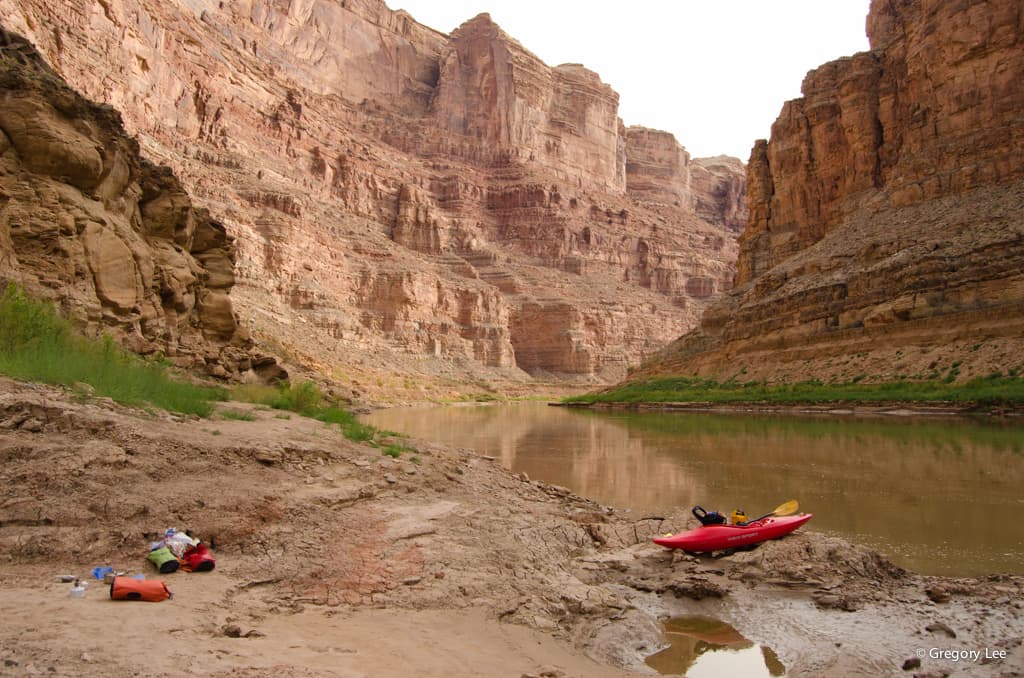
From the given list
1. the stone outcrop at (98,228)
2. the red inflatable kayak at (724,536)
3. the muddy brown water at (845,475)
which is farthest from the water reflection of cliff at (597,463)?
the stone outcrop at (98,228)

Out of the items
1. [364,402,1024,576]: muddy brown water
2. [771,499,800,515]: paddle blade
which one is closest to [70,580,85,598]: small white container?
[771,499,800,515]: paddle blade

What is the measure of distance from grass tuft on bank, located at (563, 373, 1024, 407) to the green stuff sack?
2733cm

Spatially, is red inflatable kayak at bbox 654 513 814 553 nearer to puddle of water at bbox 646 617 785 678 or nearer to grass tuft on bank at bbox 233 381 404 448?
puddle of water at bbox 646 617 785 678

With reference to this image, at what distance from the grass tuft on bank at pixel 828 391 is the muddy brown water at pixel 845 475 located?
240cm

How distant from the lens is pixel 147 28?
61.1 meters

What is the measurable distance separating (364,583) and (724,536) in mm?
3882

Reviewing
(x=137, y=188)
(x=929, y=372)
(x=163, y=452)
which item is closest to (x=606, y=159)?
(x=929, y=372)

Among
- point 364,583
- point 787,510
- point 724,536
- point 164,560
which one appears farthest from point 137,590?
point 787,510

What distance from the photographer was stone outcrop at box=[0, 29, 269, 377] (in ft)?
36.4

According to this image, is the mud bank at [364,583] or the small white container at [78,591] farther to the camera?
the small white container at [78,591]

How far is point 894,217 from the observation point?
136 feet

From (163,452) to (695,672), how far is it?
565 centimetres

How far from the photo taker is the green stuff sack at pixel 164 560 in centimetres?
507

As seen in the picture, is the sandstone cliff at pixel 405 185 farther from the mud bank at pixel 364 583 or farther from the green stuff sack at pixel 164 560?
the green stuff sack at pixel 164 560
